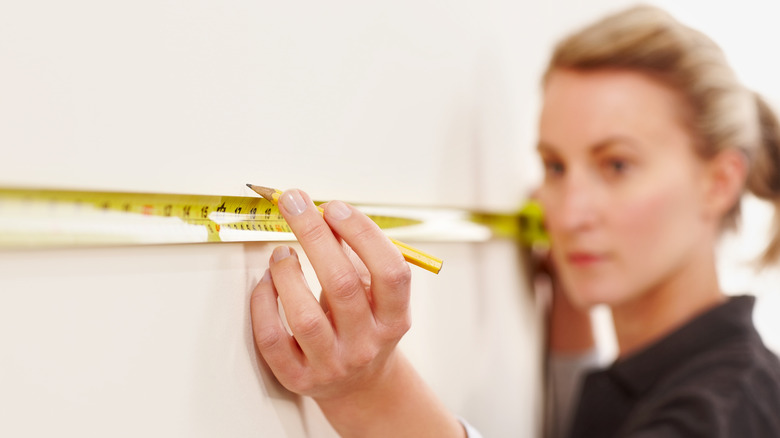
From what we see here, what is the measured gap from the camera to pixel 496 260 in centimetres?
114

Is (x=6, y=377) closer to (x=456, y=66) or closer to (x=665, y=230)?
(x=456, y=66)

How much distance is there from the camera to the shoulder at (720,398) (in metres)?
0.89

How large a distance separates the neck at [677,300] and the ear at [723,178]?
0.09 meters

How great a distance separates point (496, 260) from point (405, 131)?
40cm

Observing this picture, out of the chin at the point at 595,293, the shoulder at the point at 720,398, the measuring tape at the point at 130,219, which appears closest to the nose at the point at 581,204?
the chin at the point at 595,293

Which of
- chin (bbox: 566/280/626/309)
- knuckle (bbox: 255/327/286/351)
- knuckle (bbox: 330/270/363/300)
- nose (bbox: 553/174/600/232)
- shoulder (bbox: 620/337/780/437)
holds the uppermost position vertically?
knuckle (bbox: 330/270/363/300)

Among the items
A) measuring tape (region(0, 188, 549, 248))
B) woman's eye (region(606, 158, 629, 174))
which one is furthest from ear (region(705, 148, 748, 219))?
measuring tape (region(0, 188, 549, 248))

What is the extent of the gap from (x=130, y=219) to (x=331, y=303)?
0.54 feet

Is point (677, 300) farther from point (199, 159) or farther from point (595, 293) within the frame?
point (199, 159)

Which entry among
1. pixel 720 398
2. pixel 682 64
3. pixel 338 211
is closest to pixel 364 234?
pixel 338 211

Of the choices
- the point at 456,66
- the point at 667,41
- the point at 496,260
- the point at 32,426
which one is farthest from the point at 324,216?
the point at 667,41

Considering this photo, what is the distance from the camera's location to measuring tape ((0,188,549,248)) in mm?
378

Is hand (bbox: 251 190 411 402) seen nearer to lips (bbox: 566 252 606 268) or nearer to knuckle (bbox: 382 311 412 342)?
knuckle (bbox: 382 311 412 342)

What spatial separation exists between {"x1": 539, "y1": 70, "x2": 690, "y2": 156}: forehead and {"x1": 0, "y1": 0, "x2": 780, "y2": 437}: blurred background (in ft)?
0.68
